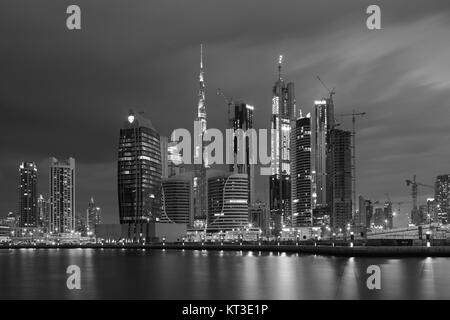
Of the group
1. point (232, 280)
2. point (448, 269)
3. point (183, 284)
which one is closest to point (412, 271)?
point (448, 269)

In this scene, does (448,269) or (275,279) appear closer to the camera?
(275,279)

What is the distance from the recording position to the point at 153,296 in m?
69.8

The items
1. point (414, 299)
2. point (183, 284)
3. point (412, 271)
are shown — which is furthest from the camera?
point (412, 271)

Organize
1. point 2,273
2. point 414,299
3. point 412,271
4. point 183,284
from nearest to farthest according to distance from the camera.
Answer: point 414,299
point 183,284
point 412,271
point 2,273

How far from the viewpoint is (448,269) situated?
9194cm

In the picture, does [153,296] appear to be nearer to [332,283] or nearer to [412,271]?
[332,283]

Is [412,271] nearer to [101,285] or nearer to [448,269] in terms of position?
[448,269]

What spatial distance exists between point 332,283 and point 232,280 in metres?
15.3
